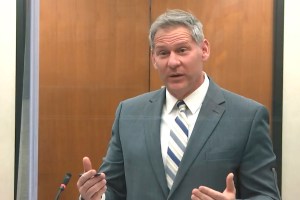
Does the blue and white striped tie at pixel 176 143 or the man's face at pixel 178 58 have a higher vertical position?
the man's face at pixel 178 58

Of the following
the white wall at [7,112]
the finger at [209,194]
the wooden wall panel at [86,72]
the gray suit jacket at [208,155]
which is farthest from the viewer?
the white wall at [7,112]

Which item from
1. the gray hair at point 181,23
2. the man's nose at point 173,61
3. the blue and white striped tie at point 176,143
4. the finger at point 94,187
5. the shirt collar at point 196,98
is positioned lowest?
the finger at point 94,187

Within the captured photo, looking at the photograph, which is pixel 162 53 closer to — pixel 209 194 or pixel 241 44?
pixel 209 194

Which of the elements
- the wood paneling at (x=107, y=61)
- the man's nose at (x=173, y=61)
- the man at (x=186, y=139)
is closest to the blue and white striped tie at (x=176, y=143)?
the man at (x=186, y=139)

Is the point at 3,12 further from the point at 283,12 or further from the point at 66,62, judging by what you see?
the point at 283,12

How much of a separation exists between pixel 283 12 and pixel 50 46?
842 mm

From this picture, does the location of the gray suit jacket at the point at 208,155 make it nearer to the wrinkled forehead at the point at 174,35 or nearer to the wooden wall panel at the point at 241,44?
the wrinkled forehead at the point at 174,35

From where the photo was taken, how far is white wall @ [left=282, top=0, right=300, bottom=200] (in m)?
1.38

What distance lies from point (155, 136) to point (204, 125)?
12 centimetres

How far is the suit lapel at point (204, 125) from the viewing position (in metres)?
0.89

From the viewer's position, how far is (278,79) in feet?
4.60

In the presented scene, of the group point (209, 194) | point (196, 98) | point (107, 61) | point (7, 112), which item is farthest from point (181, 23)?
point (7, 112)

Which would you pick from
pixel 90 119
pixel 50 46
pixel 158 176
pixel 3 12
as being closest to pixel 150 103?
pixel 158 176

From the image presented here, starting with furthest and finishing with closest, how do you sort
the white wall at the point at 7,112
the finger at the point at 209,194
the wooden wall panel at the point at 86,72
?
the white wall at the point at 7,112, the wooden wall panel at the point at 86,72, the finger at the point at 209,194
